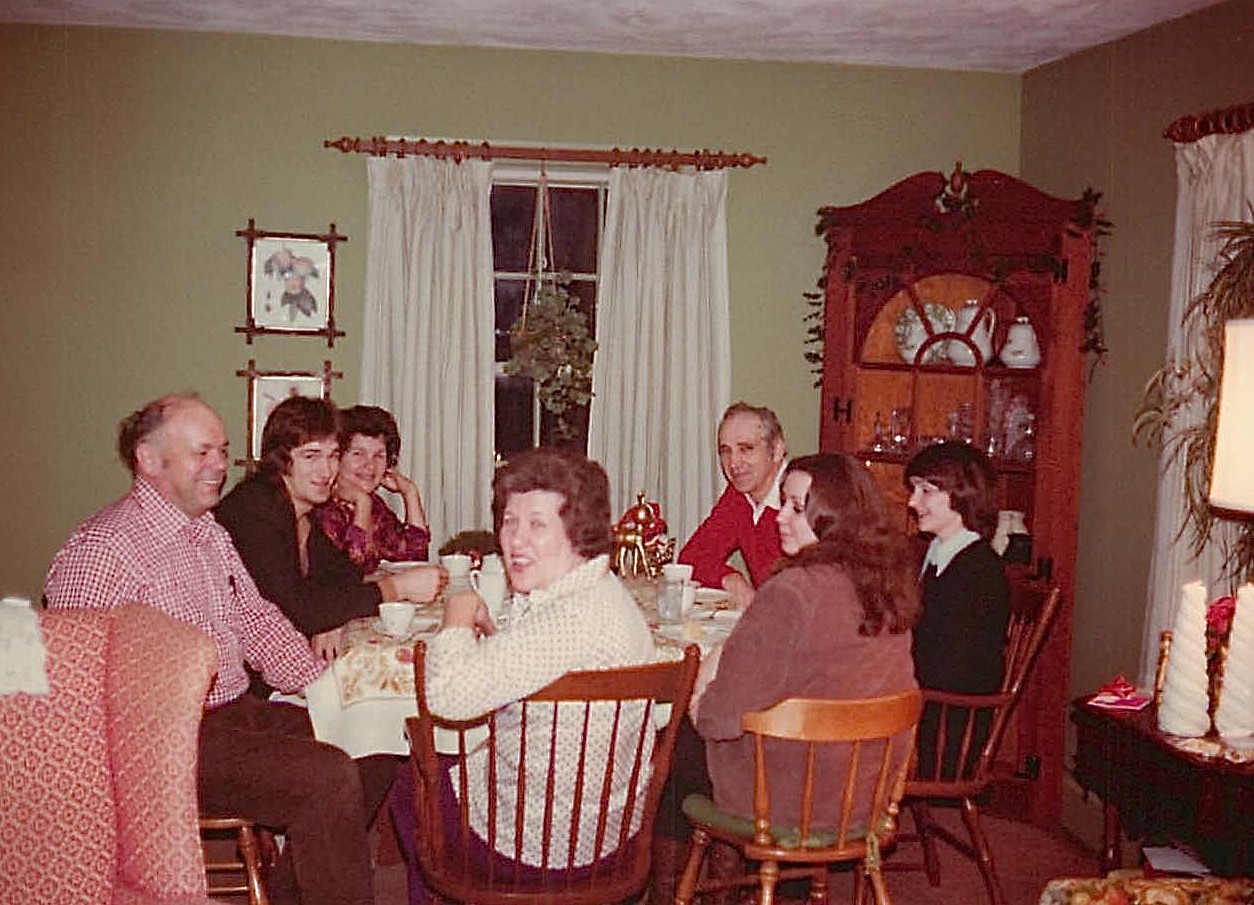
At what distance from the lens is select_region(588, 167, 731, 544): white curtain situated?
5.09m

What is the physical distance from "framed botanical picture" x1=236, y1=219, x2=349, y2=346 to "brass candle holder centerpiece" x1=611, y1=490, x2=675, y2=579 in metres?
1.80

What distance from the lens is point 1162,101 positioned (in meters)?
4.21

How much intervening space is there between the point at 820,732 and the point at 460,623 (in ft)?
2.43

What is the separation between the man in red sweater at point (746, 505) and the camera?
13.7ft

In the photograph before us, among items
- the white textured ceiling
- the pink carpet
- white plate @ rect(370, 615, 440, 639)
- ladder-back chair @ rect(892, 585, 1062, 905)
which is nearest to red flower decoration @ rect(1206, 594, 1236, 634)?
ladder-back chair @ rect(892, 585, 1062, 905)

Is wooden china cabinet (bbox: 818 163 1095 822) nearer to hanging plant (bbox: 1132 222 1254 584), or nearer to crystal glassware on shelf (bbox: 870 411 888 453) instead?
crystal glassware on shelf (bbox: 870 411 888 453)

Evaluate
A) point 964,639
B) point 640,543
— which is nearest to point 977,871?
point 964,639

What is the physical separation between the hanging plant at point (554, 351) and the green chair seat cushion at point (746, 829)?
251 centimetres

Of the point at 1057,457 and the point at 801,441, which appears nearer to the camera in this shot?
the point at 1057,457

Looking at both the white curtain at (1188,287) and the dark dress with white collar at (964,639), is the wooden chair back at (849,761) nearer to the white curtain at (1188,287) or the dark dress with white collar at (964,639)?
the dark dress with white collar at (964,639)

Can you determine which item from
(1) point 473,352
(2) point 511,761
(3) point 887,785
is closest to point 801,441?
(1) point 473,352

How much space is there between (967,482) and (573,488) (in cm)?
141

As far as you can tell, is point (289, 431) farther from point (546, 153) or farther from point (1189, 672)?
point (1189, 672)

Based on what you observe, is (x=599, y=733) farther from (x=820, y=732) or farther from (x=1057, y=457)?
(x=1057, y=457)
